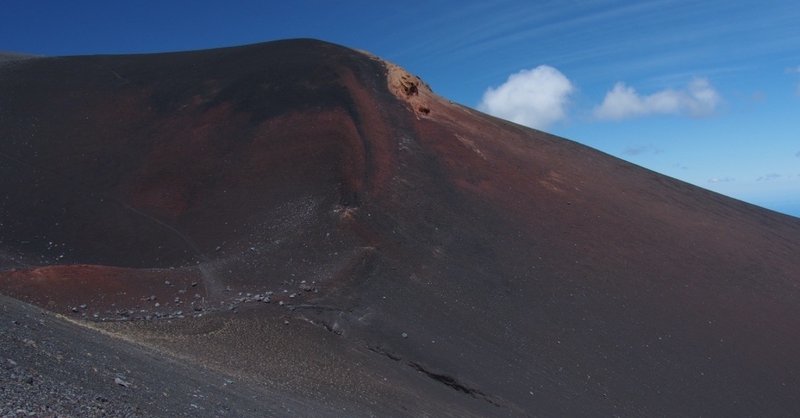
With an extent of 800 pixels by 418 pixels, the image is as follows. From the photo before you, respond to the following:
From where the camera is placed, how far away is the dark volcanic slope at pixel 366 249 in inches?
527

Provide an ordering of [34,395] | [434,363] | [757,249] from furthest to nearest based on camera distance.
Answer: [757,249], [434,363], [34,395]

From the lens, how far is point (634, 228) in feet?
73.7

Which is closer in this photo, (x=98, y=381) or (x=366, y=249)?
(x=98, y=381)

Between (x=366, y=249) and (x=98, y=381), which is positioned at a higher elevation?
(x=366, y=249)

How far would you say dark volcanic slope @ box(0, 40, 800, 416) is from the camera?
13398 mm

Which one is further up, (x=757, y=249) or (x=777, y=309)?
(x=757, y=249)

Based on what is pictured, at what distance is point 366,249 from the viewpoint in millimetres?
16125

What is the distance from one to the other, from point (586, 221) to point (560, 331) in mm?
6279

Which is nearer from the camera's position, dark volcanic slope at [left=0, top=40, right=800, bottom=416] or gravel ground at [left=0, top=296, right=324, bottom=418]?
gravel ground at [left=0, top=296, right=324, bottom=418]

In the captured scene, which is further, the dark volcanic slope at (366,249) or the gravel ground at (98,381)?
the dark volcanic slope at (366,249)

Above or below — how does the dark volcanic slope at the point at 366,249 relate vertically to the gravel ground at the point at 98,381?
above

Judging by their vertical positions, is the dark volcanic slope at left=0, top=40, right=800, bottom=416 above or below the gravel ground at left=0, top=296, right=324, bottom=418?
above

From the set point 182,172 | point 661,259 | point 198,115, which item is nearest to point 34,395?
point 182,172

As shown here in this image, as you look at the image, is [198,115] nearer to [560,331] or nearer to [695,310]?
[560,331]
